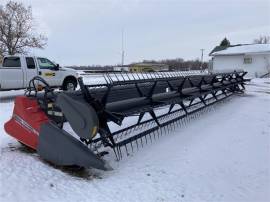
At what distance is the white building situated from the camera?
34062mm

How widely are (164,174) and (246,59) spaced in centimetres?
3369

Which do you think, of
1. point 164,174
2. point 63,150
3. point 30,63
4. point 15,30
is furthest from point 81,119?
point 15,30

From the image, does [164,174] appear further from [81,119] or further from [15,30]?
[15,30]

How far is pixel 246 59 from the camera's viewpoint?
3534 centimetres

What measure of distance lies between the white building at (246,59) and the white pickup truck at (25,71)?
2425 centimetres

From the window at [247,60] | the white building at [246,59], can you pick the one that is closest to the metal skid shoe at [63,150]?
the white building at [246,59]

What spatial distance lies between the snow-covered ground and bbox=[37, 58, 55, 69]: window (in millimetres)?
7457

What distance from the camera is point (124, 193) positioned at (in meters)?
3.69

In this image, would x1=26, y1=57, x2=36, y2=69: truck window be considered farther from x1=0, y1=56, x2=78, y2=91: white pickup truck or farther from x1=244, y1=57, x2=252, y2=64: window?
x1=244, y1=57, x2=252, y2=64: window

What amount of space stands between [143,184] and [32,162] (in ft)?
5.13

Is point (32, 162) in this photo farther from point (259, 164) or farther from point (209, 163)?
point (259, 164)

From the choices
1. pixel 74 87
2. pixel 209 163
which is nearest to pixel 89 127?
pixel 209 163

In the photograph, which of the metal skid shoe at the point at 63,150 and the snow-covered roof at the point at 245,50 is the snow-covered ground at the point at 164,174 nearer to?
the metal skid shoe at the point at 63,150

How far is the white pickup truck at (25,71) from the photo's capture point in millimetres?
11789
